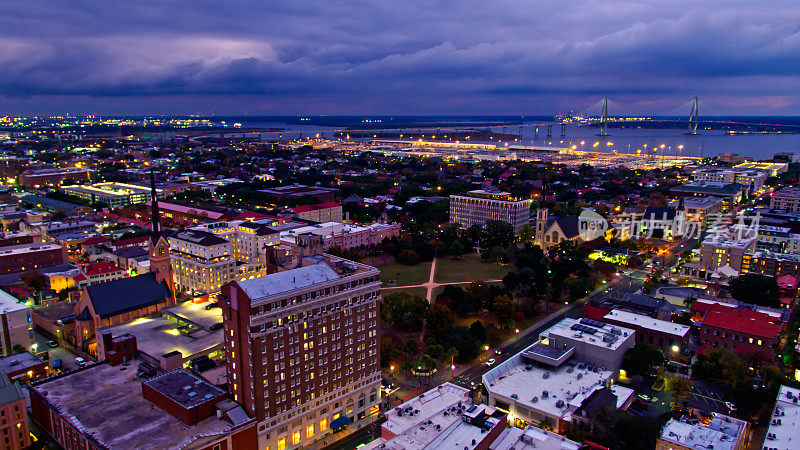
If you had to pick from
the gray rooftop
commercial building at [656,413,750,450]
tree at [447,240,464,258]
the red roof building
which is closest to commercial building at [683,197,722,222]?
tree at [447,240,464,258]

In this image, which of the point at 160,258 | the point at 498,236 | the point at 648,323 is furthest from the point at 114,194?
the point at 648,323

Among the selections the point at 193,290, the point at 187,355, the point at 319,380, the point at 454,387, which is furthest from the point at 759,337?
the point at 193,290

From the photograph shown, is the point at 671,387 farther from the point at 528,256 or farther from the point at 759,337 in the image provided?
the point at 528,256

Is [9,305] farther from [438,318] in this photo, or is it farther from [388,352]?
[438,318]

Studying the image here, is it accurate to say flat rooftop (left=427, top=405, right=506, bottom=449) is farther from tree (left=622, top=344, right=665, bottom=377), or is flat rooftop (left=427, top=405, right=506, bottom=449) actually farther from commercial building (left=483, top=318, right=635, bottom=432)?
tree (left=622, top=344, right=665, bottom=377)

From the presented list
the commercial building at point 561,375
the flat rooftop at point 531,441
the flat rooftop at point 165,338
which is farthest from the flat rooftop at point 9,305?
the flat rooftop at point 531,441

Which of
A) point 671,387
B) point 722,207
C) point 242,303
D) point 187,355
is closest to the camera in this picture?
point 242,303
